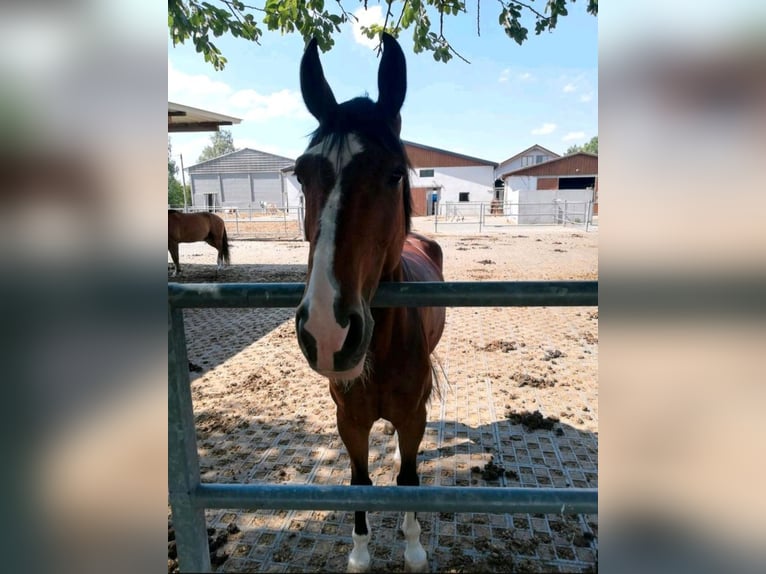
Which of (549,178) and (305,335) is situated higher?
(549,178)

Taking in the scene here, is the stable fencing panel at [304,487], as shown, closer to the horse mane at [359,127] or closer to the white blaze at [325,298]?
the white blaze at [325,298]

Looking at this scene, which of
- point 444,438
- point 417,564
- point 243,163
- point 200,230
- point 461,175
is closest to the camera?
point 417,564

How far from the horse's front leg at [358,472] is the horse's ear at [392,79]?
1.62 m

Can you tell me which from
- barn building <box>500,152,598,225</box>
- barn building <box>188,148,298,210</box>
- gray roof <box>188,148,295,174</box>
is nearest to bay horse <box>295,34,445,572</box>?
barn building <box>500,152,598,225</box>

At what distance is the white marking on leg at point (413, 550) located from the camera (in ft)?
6.98

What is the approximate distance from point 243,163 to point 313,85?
41.2m

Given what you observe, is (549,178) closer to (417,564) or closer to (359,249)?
(417,564)

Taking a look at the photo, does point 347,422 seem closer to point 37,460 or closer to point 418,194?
point 37,460

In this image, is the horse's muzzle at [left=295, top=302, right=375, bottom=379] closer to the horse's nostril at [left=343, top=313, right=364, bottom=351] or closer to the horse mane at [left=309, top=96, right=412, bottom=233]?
the horse's nostril at [left=343, top=313, right=364, bottom=351]

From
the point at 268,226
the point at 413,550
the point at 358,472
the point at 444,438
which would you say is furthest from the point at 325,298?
the point at 268,226

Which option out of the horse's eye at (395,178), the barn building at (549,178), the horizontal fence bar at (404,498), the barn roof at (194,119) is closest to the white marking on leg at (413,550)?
the horizontal fence bar at (404,498)

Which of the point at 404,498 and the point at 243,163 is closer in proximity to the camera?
the point at 404,498

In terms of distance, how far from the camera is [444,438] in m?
3.45

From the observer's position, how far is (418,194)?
2969cm
